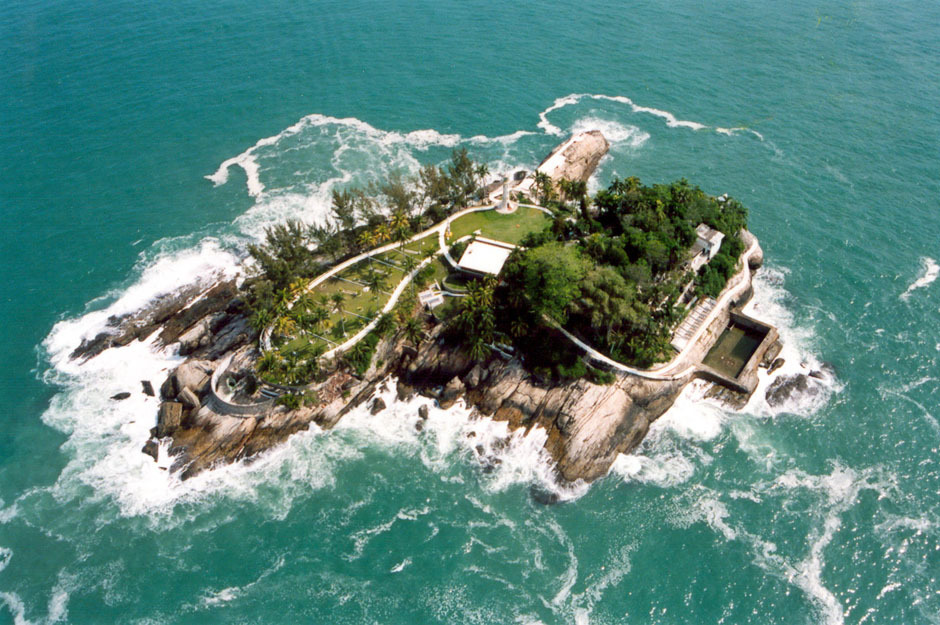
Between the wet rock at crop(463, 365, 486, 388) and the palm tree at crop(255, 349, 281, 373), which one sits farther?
the wet rock at crop(463, 365, 486, 388)

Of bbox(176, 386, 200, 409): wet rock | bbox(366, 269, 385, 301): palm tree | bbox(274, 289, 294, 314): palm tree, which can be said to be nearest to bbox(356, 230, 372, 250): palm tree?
bbox(366, 269, 385, 301): palm tree

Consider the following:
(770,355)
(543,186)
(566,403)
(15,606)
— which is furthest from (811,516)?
(15,606)

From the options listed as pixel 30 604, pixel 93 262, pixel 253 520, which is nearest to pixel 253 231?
pixel 93 262

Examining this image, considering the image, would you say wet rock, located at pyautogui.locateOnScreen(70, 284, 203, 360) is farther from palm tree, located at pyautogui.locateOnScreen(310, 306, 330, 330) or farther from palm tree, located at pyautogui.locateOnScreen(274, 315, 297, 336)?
palm tree, located at pyautogui.locateOnScreen(310, 306, 330, 330)

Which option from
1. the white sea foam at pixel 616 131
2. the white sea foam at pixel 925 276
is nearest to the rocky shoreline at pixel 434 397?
the white sea foam at pixel 925 276

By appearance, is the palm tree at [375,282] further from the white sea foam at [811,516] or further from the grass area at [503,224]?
the white sea foam at [811,516]

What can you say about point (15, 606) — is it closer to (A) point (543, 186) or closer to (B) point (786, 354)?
(A) point (543, 186)
